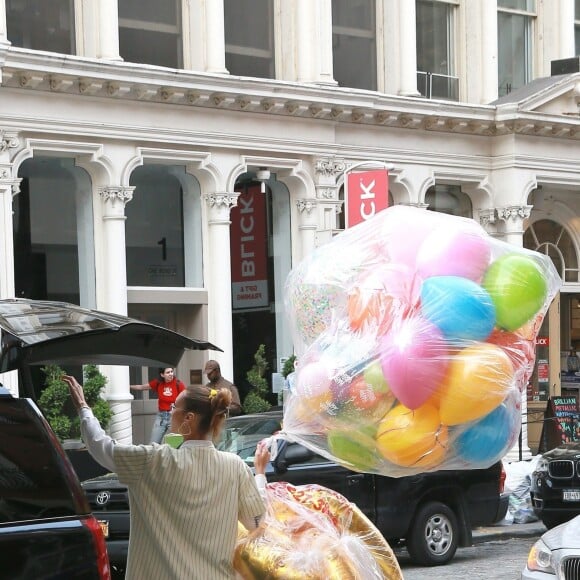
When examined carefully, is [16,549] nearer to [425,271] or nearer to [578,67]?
[425,271]

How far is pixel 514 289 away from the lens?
6559mm

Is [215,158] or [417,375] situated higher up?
[215,158]

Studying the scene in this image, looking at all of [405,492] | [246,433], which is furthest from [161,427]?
[405,492]

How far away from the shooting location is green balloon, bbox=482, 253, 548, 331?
6.53 m

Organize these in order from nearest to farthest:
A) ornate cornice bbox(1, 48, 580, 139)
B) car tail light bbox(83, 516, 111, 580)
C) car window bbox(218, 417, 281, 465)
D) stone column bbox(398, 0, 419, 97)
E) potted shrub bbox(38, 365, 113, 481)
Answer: car tail light bbox(83, 516, 111, 580) < car window bbox(218, 417, 281, 465) < potted shrub bbox(38, 365, 113, 481) < ornate cornice bbox(1, 48, 580, 139) < stone column bbox(398, 0, 419, 97)

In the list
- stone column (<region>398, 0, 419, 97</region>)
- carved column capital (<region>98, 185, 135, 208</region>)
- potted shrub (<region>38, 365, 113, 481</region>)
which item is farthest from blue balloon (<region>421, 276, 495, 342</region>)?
stone column (<region>398, 0, 419, 97</region>)

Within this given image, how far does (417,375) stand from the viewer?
Answer: 247 inches

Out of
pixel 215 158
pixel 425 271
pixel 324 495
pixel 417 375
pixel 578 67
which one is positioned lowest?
pixel 324 495

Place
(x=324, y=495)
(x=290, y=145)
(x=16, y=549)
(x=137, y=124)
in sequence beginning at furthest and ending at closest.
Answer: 1. (x=290, y=145)
2. (x=137, y=124)
3. (x=324, y=495)
4. (x=16, y=549)

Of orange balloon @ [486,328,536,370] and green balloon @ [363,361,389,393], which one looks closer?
green balloon @ [363,361,389,393]

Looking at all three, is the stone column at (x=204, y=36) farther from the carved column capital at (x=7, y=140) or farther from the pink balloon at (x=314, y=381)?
the pink balloon at (x=314, y=381)

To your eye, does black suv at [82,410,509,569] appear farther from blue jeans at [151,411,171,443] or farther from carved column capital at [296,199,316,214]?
carved column capital at [296,199,316,214]

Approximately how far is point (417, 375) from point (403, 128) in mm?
18965

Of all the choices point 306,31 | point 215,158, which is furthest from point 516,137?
point 215,158
